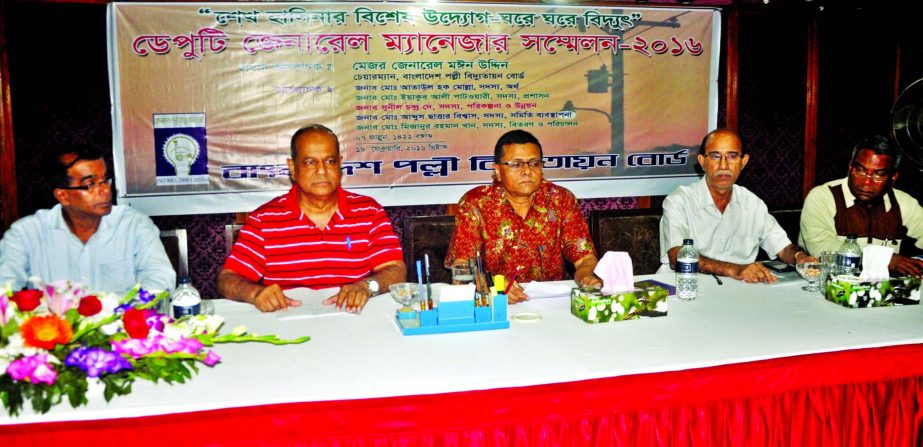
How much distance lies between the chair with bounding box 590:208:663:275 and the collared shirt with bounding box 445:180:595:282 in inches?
28.2

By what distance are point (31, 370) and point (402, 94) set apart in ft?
9.36

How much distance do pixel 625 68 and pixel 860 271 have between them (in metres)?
2.09

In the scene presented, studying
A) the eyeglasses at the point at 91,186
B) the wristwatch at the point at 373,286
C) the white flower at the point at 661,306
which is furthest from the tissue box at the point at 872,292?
the eyeglasses at the point at 91,186

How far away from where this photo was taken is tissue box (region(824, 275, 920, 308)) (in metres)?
2.13

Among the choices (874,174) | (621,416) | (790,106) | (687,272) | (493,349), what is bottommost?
(621,416)

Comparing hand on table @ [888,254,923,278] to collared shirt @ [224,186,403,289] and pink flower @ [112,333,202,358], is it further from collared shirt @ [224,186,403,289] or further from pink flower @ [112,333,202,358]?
pink flower @ [112,333,202,358]

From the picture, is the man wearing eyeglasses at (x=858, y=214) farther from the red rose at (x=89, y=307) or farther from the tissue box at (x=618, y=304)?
the red rose at (x=89, y=307)

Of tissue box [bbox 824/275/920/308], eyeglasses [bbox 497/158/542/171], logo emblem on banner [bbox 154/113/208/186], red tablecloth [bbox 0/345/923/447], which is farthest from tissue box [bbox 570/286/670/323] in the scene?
logo emblem on banner [bbox 154/113/208/186]

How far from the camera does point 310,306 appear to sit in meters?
2.17

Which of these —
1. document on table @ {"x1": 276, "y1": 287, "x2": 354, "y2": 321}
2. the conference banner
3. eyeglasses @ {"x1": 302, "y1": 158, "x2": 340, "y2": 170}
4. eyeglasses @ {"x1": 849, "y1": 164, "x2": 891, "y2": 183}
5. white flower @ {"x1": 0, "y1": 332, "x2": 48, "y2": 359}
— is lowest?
document on table @ {"x1": 276, "y1": 287, "x2": 354, "y2": 321}

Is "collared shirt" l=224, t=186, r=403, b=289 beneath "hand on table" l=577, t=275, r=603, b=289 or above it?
above

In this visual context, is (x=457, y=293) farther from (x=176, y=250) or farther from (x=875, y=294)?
(x=176, y=250)

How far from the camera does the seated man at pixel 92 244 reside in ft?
8.18

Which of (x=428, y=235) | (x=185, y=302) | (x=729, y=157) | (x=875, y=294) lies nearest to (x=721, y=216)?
(x=729, y=157)
